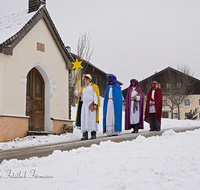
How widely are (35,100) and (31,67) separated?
54.9 inches

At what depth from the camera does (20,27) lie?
1133 cm

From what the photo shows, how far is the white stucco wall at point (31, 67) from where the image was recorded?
34.7 ft

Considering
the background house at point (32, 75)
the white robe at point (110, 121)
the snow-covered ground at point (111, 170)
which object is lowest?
the snow-covered ground at point (111, 170)

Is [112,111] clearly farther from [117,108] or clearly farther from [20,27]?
[20,27]

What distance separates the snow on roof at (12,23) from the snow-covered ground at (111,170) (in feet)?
21.8

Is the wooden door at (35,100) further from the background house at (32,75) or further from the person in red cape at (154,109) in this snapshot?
the person in red cape at (154,109)

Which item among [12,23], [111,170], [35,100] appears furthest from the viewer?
[12,23]

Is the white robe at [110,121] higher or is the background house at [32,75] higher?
the background house at [32,75]

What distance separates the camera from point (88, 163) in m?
4.77

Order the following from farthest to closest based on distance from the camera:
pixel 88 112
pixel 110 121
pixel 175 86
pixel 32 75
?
pixel 175 86 < pixel 32 75 < pixel 110 121 < pixel 88 112

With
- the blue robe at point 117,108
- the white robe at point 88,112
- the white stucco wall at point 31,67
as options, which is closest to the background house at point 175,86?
the white stucco wall at point 31,67

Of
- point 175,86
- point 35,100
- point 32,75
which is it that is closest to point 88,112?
point 35,100

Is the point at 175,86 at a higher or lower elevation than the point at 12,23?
lower

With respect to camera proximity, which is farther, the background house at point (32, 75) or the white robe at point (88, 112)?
the background house at point (32, 75)
